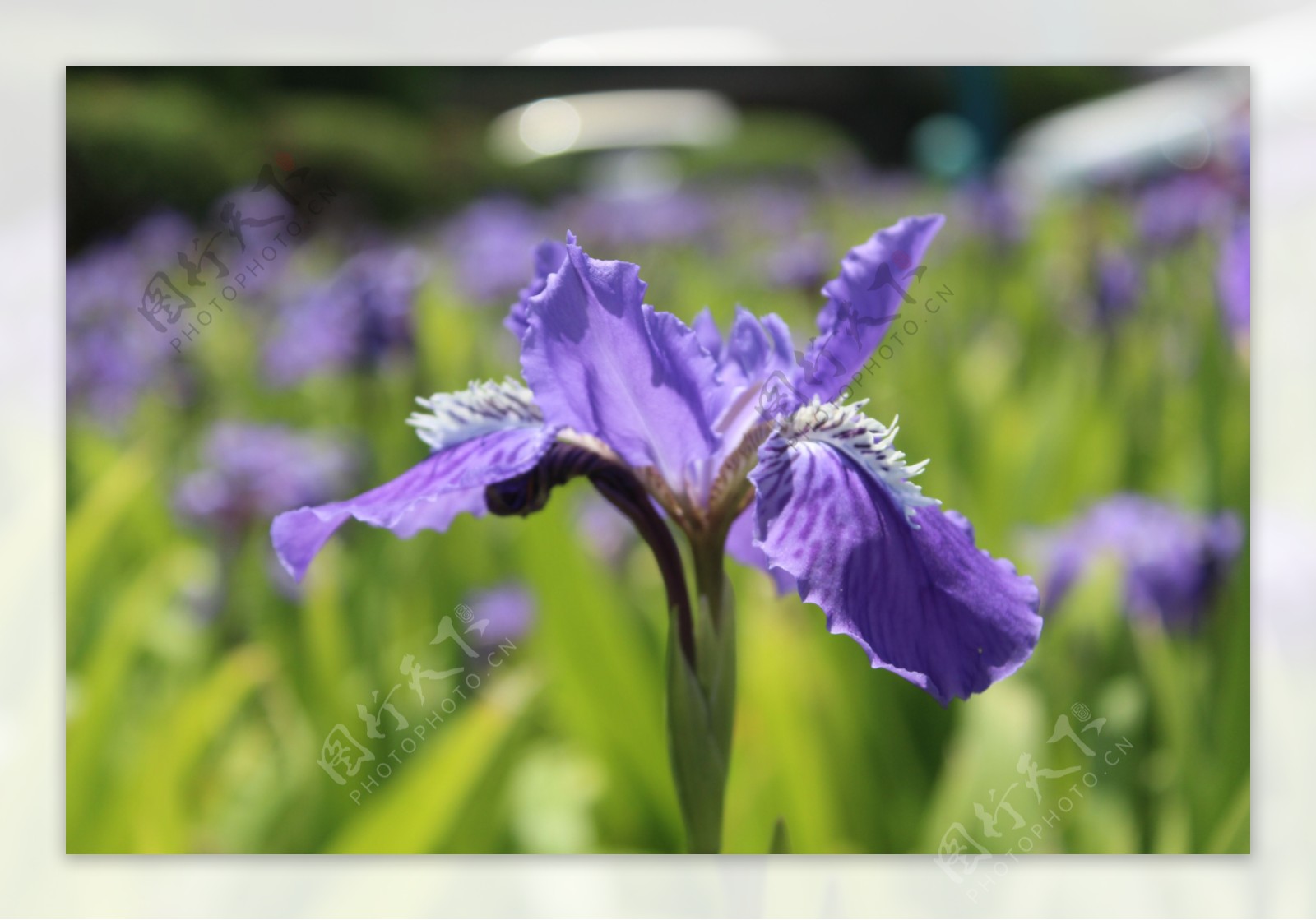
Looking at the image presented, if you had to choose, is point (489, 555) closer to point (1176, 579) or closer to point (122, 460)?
point (122, 460)

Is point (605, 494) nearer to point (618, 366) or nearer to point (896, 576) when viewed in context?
point (618, 366)

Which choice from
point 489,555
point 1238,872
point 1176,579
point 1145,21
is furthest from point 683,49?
point 1238,872

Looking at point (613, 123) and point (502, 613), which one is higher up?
point (613, 123)

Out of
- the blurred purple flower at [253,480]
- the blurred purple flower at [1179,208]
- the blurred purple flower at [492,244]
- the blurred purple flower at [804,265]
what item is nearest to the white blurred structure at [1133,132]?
the blurred purple flower at [1179,208]

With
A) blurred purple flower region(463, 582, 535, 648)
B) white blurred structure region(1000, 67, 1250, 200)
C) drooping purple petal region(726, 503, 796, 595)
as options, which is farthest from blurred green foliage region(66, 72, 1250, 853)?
drooping purple petal region(726, 503, 796, 595)

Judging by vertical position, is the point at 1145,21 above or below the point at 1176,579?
above

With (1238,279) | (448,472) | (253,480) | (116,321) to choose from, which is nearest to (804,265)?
(1238,279)

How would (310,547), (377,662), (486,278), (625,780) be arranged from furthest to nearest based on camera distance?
1. (486,278)
2. (377,662)
3. (625,780)
4. (310,547)
